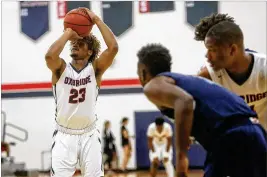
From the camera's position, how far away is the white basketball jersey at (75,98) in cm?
473

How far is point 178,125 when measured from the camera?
2.64 metres

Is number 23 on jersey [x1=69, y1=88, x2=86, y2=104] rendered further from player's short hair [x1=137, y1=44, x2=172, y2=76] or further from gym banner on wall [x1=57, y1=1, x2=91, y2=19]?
gym banner on wall [x1=57, y1=1, x2=91, y2=19]

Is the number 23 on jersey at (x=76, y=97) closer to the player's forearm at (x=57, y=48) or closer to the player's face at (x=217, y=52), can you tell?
the player's forearm at (x=57, y=48)

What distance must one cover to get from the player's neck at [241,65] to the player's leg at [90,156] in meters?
1.53

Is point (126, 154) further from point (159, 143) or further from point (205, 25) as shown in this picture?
point (205, 25)

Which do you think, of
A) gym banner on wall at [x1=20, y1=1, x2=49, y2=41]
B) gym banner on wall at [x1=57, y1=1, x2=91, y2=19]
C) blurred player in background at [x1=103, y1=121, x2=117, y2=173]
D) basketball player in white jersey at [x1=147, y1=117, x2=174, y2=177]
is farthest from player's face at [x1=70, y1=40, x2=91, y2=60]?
gym banner on wall at [x1=20, y1=1, x2=49, y2=41]

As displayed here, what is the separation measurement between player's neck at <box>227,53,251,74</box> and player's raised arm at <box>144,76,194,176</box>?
38.1 inches

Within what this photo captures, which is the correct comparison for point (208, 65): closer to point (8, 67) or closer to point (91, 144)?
point (91, 144)

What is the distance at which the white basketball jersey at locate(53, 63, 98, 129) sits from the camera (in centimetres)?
473

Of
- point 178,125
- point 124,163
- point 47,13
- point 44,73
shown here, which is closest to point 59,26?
point 47,13

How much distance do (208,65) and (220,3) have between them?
283 inches

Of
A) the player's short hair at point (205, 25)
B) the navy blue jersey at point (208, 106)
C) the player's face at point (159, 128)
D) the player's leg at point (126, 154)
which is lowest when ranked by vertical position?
the player's leg at point (126, 154)

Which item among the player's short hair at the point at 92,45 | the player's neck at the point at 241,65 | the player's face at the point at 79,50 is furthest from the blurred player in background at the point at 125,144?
the player's neck at the point at 241,65

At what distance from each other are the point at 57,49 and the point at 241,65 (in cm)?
166
